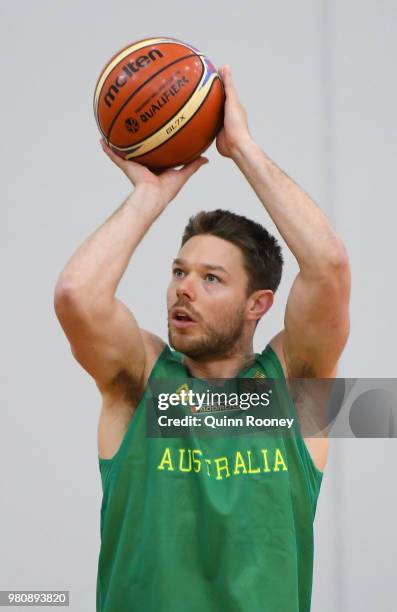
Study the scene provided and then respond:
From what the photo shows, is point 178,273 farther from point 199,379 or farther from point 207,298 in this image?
point 199,379

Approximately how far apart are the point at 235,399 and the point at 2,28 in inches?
60.7

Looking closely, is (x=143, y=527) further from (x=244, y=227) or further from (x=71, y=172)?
(x=71, y=172)

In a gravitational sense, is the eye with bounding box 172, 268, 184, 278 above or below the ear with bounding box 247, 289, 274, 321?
above

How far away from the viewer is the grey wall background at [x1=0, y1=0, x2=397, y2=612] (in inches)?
95.0

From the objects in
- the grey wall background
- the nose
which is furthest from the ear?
the grey wall background

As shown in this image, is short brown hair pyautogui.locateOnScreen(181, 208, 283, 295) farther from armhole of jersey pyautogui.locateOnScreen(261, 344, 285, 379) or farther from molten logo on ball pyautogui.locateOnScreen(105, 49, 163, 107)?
molten logo on ball pyautogui.locateOnScreen(105, 49, 163, 107)

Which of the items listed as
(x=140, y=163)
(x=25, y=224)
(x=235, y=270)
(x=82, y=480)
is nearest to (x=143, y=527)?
(x=235, y=270)

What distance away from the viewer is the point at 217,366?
1.56m

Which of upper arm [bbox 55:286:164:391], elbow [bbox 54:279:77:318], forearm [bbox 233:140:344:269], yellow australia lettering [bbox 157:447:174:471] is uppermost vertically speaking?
forearm [bbox 233:140:344:269]

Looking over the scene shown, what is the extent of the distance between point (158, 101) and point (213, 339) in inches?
16.1

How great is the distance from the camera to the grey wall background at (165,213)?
7.92 ft

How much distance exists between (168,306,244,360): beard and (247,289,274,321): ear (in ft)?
0.10

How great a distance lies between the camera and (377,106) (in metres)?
2.62

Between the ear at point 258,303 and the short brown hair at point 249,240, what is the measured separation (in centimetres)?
1
